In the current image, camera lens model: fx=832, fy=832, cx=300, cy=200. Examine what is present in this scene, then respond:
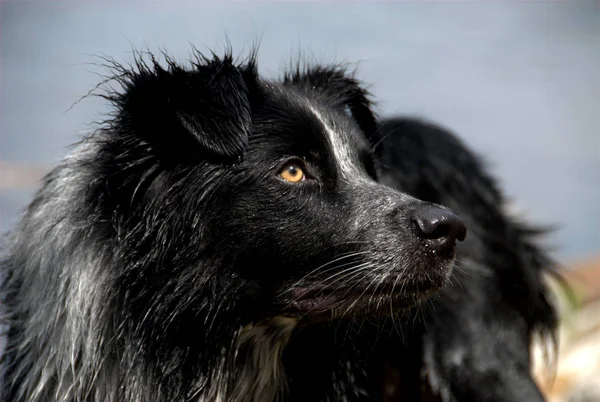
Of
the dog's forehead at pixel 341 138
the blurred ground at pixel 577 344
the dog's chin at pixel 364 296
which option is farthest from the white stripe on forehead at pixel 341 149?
the blurred ground at pixel 577 344

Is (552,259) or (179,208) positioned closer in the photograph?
(179,208)

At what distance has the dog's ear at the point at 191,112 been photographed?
121 inches

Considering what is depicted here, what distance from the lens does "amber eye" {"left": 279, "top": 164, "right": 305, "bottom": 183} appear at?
10.3ft

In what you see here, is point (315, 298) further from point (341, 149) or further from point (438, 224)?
point (341, 149)

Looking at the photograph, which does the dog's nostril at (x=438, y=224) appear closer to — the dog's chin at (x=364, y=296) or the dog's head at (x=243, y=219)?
the dog's head at (x=243, y=219)

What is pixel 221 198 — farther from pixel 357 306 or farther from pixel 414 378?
pixel 414 378

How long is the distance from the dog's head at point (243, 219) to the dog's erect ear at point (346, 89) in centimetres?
70

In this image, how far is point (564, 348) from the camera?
22.2 ft

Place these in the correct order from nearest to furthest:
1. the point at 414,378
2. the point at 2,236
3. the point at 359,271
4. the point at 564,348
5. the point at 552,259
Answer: the point at 359,271
the point at 2,236
the point at 414,378
the point at 552,259
the point at 564,348

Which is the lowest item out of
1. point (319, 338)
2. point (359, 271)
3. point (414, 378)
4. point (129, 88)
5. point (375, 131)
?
point (414, 378)

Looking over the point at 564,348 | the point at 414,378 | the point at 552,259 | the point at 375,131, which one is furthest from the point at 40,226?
the point at 564,348

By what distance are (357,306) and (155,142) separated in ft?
3.21

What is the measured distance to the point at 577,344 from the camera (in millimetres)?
6859

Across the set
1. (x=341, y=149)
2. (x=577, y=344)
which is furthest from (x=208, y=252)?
(x=577, y=344)
